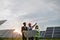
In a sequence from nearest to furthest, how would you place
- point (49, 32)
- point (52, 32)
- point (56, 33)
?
point (56, 33)
point (52, 32)
point (49, 32)

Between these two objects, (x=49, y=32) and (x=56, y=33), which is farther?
(x=49, y=32)

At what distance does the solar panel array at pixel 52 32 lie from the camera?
2257 centimetres

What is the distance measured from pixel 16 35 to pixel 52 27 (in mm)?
4155

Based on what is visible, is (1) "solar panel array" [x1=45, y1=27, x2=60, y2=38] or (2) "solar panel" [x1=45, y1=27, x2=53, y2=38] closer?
(1) "solar panel array" [x1=45, y1=27, x2=60, y2=38]

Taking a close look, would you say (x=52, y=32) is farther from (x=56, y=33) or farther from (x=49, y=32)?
(x=56, y=33)

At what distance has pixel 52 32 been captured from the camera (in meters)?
23.2

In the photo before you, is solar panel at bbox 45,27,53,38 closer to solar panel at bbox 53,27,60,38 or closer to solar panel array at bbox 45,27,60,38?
solar panel array at bbox 45,27,60,38

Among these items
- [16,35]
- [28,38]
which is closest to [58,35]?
[16,35]

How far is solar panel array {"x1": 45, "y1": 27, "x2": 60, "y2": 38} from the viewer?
22.6 m

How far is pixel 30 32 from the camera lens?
16.3m

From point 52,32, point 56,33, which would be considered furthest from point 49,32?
point 56,33

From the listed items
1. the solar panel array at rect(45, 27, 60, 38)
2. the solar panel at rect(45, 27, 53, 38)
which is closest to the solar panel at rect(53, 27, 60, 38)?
the solar panel array at rect(45, 27, 60, 38)

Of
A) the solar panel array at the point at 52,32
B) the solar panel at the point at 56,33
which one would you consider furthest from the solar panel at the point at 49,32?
the solar panel at the point at 56,33

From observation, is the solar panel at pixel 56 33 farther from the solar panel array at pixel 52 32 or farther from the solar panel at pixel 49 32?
the solar panel at pixel 49 32
